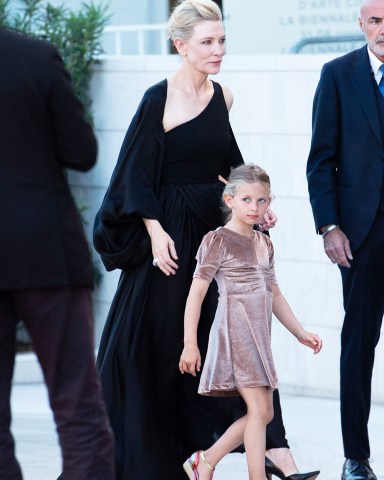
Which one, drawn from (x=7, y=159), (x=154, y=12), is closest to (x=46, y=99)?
(x=7, y=159)

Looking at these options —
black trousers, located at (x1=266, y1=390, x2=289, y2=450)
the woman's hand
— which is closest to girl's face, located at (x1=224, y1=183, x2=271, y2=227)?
the woman's hand

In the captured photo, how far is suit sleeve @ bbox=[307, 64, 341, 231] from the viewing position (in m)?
5.55

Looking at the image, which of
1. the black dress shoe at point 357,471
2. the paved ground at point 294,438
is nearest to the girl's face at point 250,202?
the black dress shoe at point 357,471

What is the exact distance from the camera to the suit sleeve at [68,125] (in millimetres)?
4121

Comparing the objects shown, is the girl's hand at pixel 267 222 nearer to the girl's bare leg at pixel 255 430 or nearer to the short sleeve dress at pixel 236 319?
the short sleeve dress at pixel 236 319

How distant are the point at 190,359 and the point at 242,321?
A: 0.22 m

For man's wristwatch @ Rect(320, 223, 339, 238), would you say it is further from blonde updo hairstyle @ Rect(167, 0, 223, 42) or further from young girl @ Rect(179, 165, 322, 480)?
blonde updo hairstyle @ Rect(167, 0, 223, 42)

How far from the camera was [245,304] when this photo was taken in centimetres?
511

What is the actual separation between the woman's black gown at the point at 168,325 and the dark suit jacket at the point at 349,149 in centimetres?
37

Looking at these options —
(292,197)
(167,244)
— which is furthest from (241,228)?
(292,197)

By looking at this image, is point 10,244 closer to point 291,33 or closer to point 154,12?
point 291,33

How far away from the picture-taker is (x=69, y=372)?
4.18 m

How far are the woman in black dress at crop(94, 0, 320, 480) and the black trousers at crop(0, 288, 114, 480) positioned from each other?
1144 millimetres

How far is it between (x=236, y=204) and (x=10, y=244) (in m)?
1.22
